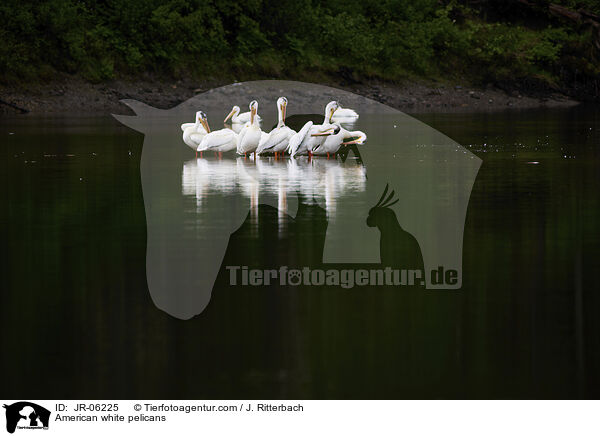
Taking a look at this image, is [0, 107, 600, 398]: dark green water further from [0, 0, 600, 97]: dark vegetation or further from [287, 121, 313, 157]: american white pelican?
[0, 0, 600, 97]: dark vegetation

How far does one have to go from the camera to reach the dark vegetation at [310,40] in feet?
142

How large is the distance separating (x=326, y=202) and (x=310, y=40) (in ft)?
122

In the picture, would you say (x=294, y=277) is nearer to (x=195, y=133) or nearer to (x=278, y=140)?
(x=278, y=140)

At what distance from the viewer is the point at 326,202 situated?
13.7 m

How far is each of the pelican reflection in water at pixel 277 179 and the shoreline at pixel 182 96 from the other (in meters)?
19.2

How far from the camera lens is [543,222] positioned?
1182cm

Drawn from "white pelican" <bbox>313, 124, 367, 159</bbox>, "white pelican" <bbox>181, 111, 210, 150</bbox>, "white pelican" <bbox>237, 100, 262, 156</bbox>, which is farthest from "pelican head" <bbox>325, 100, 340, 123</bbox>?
"white pelican" <bbox>181, 111, 210, 150</bbox>

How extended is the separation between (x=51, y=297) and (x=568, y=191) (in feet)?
26.6

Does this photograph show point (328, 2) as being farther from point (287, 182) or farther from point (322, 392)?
point (322, 392)

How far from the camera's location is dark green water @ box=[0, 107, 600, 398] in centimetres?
623

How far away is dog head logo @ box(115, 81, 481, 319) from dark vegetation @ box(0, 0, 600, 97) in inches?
713

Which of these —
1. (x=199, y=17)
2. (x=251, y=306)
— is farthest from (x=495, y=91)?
(x=251, y=306)
